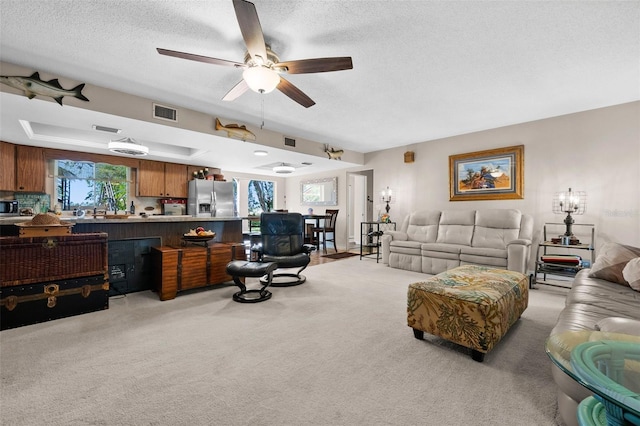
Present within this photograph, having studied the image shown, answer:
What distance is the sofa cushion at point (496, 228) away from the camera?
4262 millimetres

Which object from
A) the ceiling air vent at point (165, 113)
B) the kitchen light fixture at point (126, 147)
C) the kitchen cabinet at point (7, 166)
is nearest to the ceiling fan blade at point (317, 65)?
the ceiling air vent at point (165, 113)

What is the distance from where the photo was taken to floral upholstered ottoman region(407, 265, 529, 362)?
182 cm

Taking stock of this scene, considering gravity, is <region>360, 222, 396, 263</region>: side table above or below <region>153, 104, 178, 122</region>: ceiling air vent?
below

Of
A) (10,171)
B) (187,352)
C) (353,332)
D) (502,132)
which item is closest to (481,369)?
Answer: (353,332)

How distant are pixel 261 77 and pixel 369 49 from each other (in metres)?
1.03

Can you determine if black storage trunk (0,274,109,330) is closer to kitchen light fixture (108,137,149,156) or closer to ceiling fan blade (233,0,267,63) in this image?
kitchen light fixture (108,137,149,156)

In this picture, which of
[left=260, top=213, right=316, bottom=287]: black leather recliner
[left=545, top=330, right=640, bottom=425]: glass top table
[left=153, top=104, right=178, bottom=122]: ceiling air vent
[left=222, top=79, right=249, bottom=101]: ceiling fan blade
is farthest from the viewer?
[left=260, top=213, right=316, bottom=287]: black leather recliner

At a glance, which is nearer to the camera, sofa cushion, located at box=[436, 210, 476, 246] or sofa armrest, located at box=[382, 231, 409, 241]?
sofa cushion, located at box=[436, 210, 476, 246]

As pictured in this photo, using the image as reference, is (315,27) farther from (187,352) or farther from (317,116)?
(187,352)

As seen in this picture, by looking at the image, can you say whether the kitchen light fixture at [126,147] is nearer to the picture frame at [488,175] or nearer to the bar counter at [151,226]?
the bar counter at [151,226]

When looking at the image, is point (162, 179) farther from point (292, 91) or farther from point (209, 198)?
point (292, 91)

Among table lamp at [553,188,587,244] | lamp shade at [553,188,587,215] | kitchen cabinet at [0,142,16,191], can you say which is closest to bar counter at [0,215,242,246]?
kitchen cabinet at [0,142,16,191]

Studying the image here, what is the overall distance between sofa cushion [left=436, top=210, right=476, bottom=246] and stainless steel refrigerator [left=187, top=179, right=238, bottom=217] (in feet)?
16.3

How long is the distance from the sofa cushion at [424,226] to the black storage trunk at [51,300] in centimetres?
476
